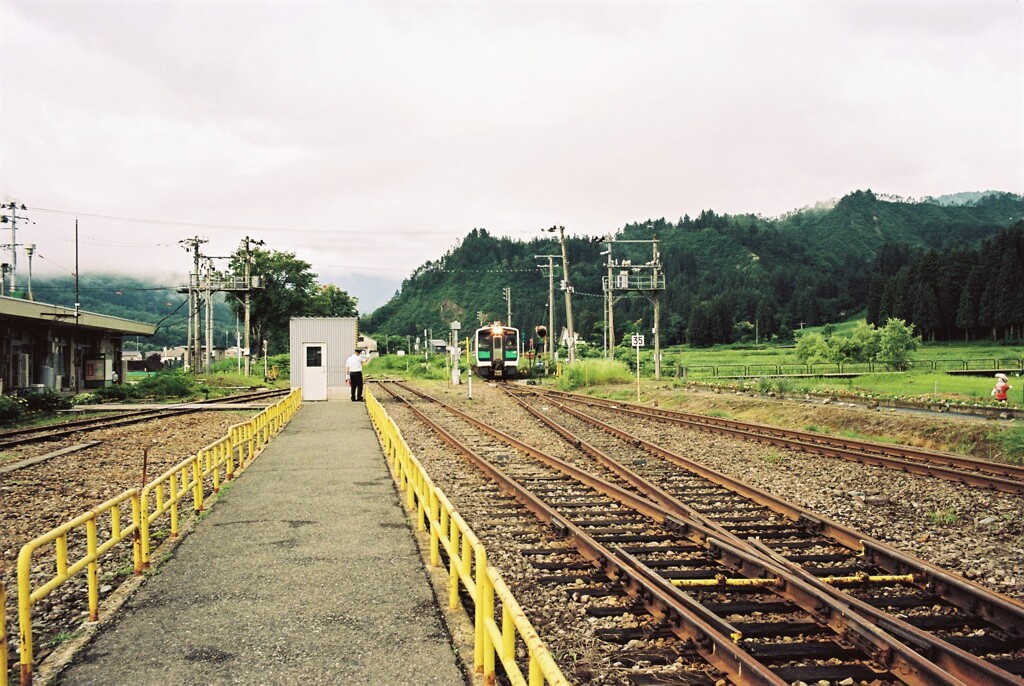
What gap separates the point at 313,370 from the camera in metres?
28.8

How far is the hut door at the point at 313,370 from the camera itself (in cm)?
2867

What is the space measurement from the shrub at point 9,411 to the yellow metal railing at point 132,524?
896 centimetres

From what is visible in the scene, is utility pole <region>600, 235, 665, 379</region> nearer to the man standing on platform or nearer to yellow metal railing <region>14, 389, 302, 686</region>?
the man standing on platform

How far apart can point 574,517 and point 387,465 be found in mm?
5115

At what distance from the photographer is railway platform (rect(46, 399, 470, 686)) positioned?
15.5 feet

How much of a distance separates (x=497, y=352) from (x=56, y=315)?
A: 22743 millimetres

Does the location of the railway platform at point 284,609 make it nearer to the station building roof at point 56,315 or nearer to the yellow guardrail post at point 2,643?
the yellow guardrail post at point 2,643

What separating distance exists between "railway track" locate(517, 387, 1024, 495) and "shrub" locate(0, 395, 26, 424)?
17.5m

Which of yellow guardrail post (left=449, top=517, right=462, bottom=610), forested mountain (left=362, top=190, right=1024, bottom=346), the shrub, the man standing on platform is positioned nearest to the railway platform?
yellow guardrail post (left=449, top=517, right=462, bottom=610)

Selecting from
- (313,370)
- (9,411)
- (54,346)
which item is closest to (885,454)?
(313,370)

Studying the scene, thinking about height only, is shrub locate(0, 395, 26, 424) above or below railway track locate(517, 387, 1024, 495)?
above

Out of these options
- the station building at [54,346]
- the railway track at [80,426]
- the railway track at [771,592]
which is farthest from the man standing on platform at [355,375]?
the railway track at [771,592]

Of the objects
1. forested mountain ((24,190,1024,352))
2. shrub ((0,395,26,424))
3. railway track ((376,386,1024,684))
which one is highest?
forested mountain ((24,190,1024,352))

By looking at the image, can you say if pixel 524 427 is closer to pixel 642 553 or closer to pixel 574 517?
pixel 574 517
